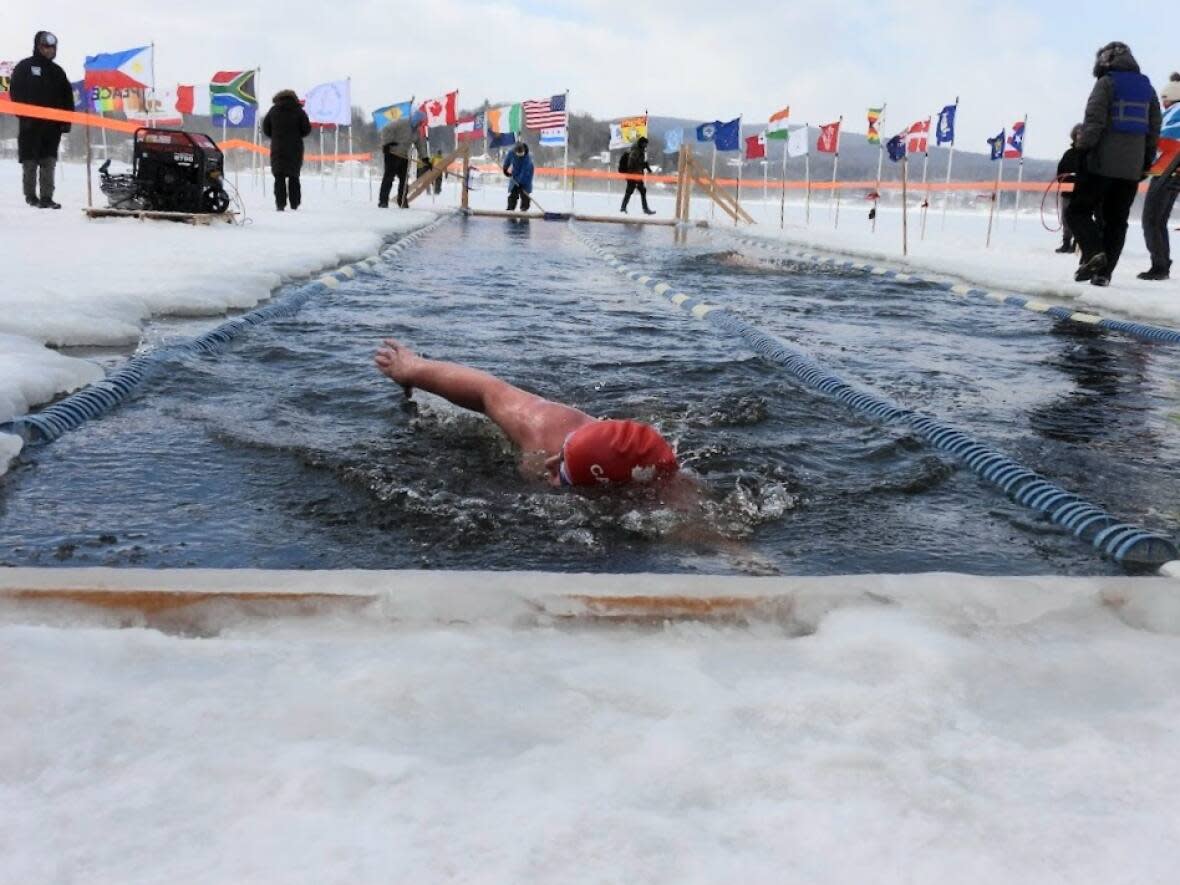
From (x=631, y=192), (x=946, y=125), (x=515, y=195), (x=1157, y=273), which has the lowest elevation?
(x=1157, y=273)

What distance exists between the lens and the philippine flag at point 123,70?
48.3 ft

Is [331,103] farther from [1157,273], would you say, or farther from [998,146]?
[1157,273]

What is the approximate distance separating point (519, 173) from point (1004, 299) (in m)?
14.6

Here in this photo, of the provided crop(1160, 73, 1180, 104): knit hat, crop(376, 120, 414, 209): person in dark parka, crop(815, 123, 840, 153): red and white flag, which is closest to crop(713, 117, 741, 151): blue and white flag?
crop(815, 123, 840, 153): red and white flag

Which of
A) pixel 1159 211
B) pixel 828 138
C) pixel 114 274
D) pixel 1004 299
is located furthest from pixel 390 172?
pixel 1159 211

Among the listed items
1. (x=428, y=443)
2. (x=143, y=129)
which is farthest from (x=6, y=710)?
(x=143, y=129)

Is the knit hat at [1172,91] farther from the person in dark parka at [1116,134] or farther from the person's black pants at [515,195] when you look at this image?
the person's black pants at [515,195]

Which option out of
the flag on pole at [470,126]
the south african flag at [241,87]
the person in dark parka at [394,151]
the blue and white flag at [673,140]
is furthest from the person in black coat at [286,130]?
the blue and white flag at [673,140]

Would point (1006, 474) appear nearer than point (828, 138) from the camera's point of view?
Yes

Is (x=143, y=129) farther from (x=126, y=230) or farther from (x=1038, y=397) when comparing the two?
(x=1038, y=397)

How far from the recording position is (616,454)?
8.38 feet

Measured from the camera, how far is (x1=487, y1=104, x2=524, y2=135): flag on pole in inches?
975

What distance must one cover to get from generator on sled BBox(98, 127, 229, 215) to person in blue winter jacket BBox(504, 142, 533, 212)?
387 inches

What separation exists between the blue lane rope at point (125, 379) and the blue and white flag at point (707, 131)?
56.3ft
